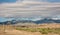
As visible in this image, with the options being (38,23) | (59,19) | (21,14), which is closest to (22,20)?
(21,14)

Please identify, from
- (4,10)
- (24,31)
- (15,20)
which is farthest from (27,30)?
(4,10)

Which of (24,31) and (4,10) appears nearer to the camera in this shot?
(24,31)

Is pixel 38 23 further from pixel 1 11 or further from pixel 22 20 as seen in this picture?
pixel 1 11

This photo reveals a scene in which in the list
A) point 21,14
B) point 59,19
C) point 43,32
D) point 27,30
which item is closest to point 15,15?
point 21,14

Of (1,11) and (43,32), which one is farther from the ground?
(1,11)

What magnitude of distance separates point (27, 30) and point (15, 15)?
5.05ft

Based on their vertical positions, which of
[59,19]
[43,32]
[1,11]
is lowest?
[43,32]

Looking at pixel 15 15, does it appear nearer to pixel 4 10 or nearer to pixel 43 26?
pixel 4 10

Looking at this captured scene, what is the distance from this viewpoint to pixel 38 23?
13.8 m

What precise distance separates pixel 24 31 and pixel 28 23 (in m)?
1.08

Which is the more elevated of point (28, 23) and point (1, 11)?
point (1, 11)

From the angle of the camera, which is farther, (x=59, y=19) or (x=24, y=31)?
(x=59, y=19)

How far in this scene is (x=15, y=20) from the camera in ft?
43.1

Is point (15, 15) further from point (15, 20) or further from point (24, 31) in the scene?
point (24, 31)
